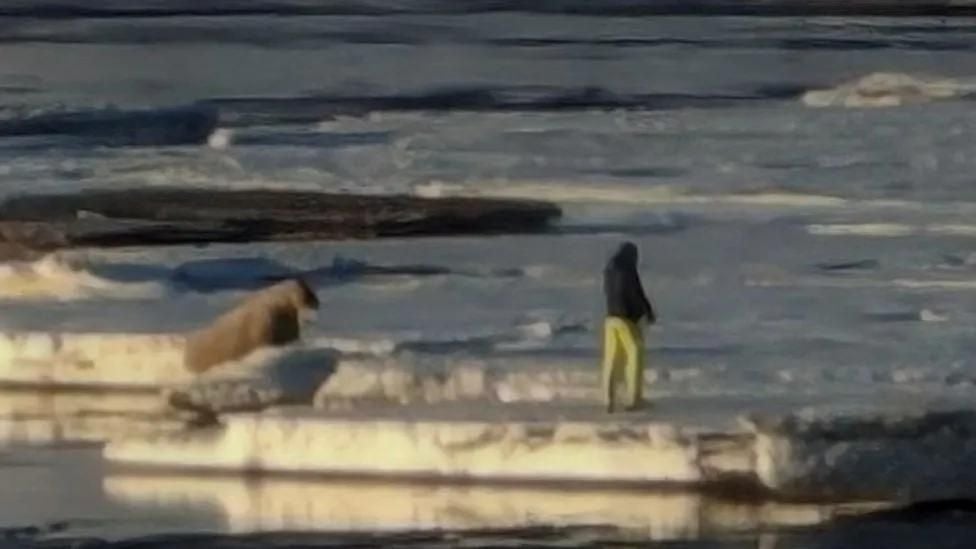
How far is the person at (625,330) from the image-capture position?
15.0m

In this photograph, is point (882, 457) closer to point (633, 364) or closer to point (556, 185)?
point (633, 364)

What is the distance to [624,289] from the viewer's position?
15.2 meters

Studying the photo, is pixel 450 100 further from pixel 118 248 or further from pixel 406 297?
pixel 406 297

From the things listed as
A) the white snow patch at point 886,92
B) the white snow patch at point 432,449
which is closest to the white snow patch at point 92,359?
the white snow patch at point 432,449

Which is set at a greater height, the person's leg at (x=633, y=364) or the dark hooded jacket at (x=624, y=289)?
the dark hooded jacket at (x=624, y=289)

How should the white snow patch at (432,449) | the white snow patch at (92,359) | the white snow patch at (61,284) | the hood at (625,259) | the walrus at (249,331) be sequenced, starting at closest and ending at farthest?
1. the white snow patch at (432,449)
2. the hood at (625,259)
3. the walrus at (249,331)
4. the white snow patch at (92,359)
5. the white snow patch at (61,284)

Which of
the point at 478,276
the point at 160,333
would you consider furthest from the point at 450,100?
the point at 160,333

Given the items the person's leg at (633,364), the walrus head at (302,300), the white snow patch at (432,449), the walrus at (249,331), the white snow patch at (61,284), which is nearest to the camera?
the white snow patch at (432,449)

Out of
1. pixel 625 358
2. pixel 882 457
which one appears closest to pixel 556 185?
pixel 625 358

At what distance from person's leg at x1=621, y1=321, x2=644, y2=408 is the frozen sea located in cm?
41

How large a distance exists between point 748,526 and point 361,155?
65.2 feet

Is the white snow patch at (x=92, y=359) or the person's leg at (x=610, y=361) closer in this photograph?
the person's leg at (x=610, y=361)

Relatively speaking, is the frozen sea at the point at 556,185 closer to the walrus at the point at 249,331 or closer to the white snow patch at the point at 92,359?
the walrus at the point at 249,331

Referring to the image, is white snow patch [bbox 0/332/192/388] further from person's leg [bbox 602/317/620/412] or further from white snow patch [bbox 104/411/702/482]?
person's leg [bbox 602/317/620/412]
